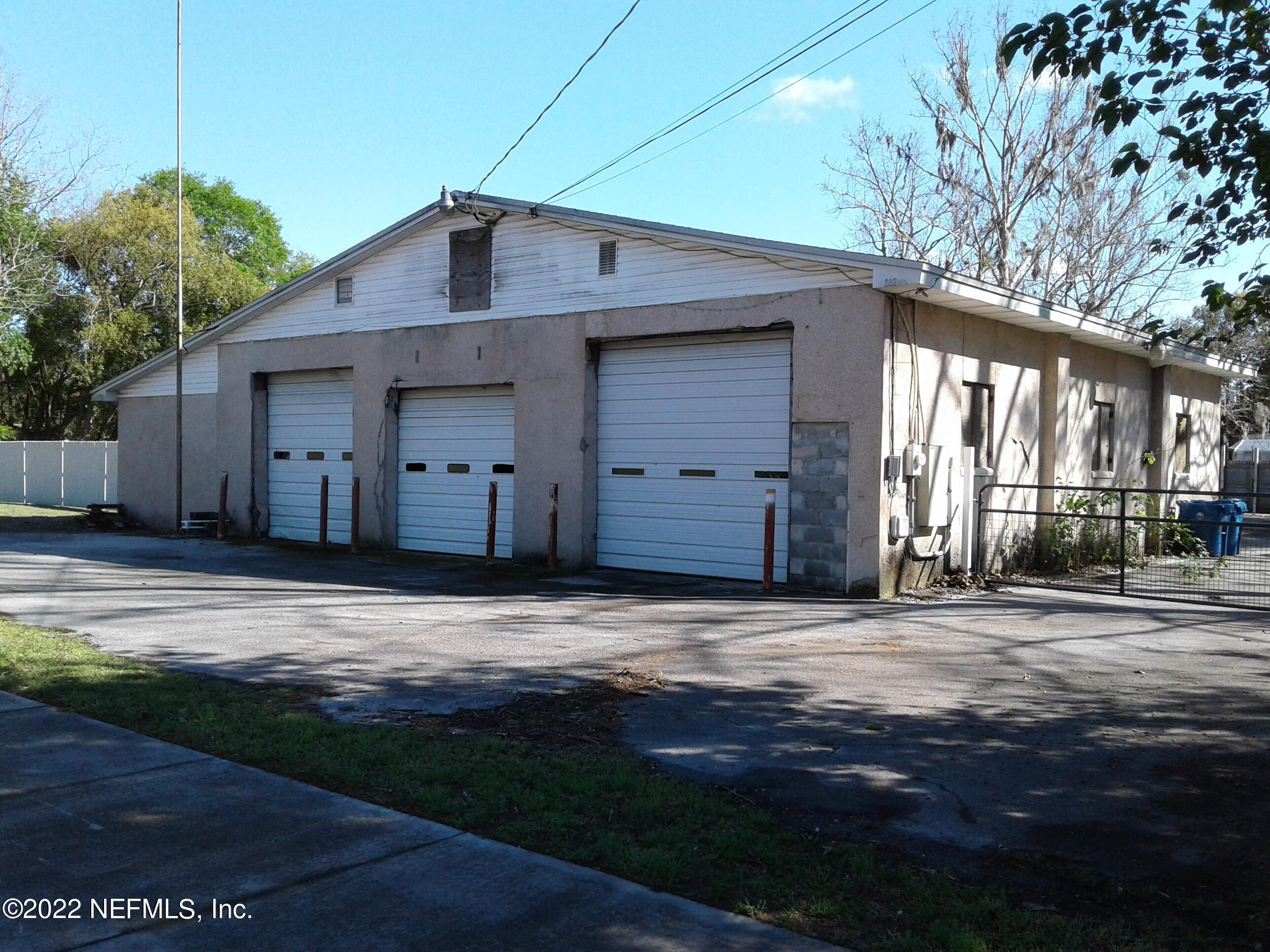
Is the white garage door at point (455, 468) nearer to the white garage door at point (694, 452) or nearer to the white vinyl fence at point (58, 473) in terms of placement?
the white garage door at point (694, 452)

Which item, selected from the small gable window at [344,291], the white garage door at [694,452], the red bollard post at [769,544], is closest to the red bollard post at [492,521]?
the white garage door at [694,452]

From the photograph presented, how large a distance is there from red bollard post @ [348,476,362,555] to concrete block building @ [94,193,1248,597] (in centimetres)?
13

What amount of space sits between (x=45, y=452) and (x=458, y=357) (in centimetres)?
2289

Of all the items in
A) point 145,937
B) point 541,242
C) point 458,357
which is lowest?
point 145,937

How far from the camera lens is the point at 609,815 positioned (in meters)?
5.03

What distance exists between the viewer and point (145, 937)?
3834 millimetres

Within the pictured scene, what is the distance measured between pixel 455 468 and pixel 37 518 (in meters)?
13.6

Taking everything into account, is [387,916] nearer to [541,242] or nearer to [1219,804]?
[1219,804]

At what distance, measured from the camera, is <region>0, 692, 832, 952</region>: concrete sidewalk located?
3.83 metres

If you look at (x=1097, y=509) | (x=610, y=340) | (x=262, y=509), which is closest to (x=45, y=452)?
(x=262, y=509)

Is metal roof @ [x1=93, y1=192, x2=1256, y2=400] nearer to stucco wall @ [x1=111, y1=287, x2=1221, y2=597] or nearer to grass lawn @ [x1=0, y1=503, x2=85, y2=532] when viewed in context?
stucco wall @ [x1=111, y1=287, x2=1221, y2=597]

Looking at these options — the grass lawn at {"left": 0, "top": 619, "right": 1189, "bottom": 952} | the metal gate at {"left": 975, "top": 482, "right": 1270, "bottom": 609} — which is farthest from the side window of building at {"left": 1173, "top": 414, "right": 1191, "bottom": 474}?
the grass lawn at {"left": 0, "top": 619, "right": 1189, "bottom": 952}

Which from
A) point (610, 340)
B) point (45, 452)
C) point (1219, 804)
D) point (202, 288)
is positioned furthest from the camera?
point (202, 288)

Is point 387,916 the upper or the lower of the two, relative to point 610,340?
lower
